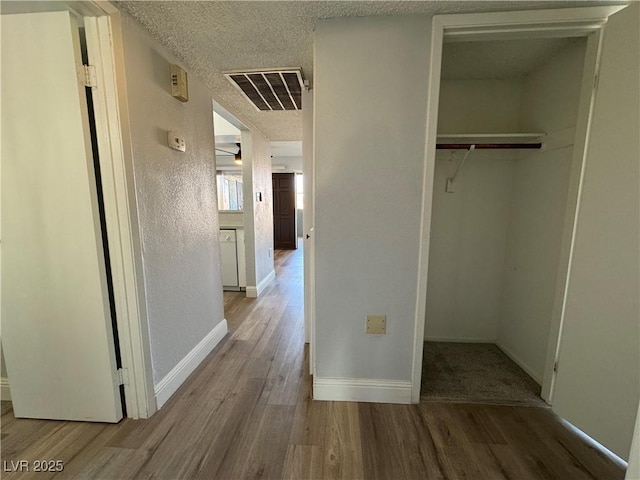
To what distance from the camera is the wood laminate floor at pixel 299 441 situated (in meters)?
1.15

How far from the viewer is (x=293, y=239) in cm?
686

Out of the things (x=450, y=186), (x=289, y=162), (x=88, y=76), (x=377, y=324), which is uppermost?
(x=289, y=162)

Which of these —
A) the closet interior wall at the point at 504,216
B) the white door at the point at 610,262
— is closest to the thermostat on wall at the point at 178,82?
the closet interior wall at the point at 504,216

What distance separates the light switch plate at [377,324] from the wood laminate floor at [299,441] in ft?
1.46

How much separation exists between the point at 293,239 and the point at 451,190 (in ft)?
16.8

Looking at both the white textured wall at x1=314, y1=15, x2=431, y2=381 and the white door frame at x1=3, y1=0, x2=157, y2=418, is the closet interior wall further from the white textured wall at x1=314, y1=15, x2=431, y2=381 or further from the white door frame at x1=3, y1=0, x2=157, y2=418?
the white door frame at x1=3, y1=0, x2=157, y2=418

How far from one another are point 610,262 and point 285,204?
6.07 m

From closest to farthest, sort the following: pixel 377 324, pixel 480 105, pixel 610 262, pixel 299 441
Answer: pixel 610 262 → pixel 299 441 → pixel 377 324 → pixel 480 105

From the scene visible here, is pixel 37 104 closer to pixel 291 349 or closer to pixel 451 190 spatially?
pixel 291 349

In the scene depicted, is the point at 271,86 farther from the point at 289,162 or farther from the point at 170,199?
the point at 289,162

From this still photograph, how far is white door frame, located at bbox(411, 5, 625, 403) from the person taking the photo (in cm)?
124

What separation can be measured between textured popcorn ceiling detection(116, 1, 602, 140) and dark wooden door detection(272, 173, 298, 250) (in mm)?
4817

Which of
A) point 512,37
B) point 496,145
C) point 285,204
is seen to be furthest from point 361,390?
point 285,204

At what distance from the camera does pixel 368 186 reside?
1.41 meters
